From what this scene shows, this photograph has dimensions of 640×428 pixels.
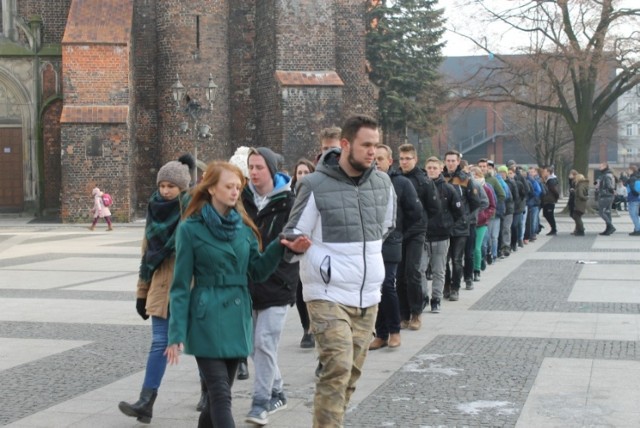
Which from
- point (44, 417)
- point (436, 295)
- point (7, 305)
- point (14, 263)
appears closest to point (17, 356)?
point (44, 417)

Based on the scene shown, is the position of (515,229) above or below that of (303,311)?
below

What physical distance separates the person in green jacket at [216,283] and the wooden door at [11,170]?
1228 inches

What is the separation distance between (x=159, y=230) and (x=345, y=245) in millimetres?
1544

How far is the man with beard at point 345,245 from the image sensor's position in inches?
211

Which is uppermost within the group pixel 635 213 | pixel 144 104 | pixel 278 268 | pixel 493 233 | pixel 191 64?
pixel 191 64

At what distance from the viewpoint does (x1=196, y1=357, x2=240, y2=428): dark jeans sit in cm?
499

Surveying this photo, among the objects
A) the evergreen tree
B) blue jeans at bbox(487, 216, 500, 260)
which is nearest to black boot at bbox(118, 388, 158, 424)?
blue jeans at bbox(487, 216, 500, 260)

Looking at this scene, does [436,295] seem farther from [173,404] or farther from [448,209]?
[173,404]

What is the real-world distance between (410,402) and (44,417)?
7.97 ft

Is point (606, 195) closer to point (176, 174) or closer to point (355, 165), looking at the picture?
point (176, 174)

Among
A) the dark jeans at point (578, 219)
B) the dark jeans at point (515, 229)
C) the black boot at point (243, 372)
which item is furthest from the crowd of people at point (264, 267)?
the dark jeans at point (578, 219)

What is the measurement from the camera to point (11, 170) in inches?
1374

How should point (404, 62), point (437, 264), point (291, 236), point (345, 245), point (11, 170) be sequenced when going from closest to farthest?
1. point (291, 236)
2. point (345, 245)
3. point (437, 264)
4. point (11, 170)
5. point (404, 62)

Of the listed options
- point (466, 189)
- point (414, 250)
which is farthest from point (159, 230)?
point (466, 189)
